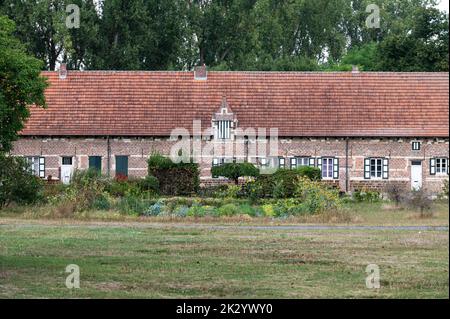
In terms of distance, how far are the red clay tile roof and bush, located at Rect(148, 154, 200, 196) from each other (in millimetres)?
3756

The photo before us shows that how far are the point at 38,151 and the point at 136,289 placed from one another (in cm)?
3450

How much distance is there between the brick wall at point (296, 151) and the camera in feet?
167

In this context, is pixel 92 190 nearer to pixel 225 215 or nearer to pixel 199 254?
pixel 225 215

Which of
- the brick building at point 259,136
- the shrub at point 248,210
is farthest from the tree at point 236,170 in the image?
the shrub at point 248,210

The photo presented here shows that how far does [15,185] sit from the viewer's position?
34938mm

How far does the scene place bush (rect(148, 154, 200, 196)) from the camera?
4675cm

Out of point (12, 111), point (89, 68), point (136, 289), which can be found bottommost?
point (136, 289)

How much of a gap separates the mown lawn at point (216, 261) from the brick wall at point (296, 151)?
2114 cm

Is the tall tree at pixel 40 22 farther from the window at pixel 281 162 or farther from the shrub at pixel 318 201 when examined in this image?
the shrub at pixel 318 201

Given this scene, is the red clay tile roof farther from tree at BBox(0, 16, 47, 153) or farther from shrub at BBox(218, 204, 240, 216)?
tree at BBox(0, 16, 47, 153)

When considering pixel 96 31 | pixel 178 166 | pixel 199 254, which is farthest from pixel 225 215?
pixel 96 31

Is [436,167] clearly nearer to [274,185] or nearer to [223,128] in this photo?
[223,128]

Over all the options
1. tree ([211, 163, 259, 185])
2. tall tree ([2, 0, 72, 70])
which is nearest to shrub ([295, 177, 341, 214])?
tree ([211, 163, 259, 185])

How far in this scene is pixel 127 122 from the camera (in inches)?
2029
